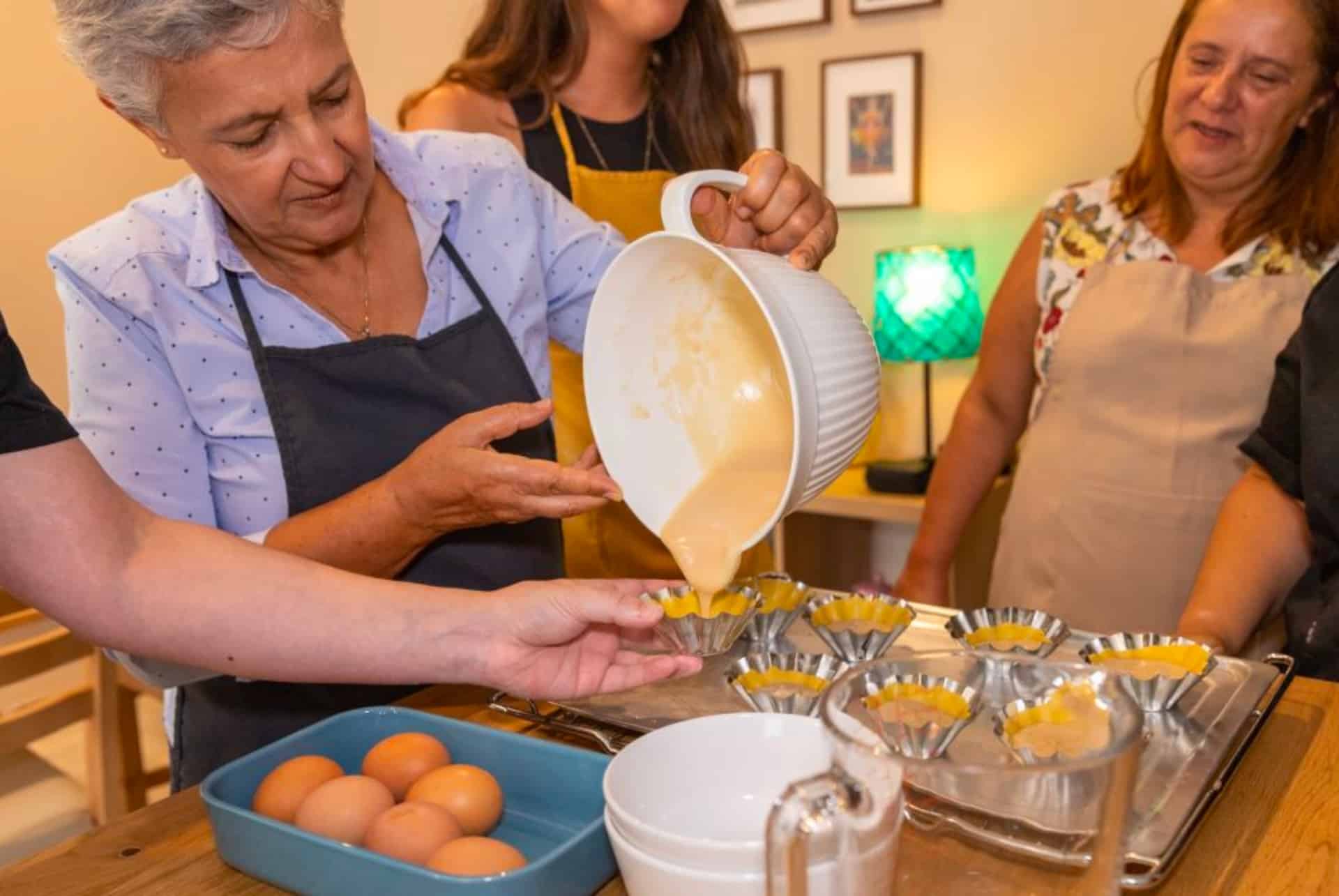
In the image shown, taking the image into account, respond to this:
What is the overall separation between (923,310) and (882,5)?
30.6 inches

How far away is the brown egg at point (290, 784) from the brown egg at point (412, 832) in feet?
0.20

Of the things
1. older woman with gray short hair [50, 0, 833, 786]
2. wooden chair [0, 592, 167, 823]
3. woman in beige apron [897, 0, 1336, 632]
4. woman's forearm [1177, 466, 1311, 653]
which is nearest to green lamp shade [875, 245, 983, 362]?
woman in beige apron [897, 0, 1336, 632]

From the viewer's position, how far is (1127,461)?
77.6 inches

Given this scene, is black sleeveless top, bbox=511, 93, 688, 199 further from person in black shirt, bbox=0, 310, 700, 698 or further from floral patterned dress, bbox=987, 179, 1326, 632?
person in black shirt, bbox=0, 310, 700, 698

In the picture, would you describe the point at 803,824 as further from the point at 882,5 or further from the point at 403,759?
the point at 882,5

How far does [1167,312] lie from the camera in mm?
1938

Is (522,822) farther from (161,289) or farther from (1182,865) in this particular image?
(161,289)

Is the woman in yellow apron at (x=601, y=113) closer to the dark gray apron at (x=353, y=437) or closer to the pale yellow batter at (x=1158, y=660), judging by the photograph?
the dark gray apron at (x=353, y=437)

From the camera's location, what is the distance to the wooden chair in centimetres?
195

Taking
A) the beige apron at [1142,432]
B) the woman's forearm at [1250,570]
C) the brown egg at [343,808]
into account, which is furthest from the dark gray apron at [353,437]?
the beige apron at [1142,432]

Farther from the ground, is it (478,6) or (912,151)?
(478,6)

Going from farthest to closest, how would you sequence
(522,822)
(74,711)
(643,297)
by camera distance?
(74,711), (643,297), (522,822)

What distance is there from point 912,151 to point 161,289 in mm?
2081

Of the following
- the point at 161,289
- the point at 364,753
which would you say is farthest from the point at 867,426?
the point at 161,289
